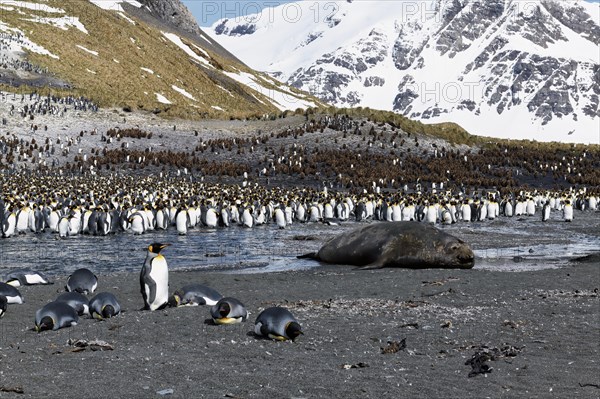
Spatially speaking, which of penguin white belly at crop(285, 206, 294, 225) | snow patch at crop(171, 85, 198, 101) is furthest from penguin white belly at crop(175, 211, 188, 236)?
snow patch at crop(171, 85, 198, 101)

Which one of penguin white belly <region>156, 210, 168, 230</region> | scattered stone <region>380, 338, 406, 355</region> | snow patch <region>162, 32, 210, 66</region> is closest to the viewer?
scattered stone <region>380, 338, 406, 355</region>

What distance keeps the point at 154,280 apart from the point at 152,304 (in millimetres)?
366

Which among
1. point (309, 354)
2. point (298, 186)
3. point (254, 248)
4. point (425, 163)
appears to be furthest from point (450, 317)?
point (425, 163)

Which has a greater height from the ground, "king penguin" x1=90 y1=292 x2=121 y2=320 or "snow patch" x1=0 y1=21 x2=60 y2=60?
"snow patch" x1=0 y1=21 x2=60 y2=60

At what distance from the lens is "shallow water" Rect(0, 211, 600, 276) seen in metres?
18.2

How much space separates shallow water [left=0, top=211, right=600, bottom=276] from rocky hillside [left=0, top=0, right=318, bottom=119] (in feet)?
136

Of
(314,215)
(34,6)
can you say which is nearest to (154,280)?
(314,215)

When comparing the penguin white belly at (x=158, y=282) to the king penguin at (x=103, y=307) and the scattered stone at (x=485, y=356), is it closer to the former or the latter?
the king penguin at (x=103, y=307)

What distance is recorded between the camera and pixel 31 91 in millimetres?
68500

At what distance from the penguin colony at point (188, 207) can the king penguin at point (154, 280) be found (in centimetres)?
1516

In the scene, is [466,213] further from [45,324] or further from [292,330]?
[45,324]

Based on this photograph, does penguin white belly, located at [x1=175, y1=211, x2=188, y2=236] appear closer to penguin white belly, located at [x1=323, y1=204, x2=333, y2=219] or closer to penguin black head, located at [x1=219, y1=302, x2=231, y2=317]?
penguin white belly, located at [x1=323, y1=204, x2=333, y2=219]

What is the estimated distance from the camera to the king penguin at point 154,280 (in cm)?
1080

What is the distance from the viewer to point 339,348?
862cm
